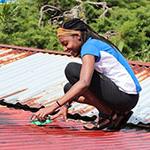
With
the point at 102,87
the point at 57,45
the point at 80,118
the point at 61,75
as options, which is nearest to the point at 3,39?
the point at 57,45

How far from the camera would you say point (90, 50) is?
3.88 meters

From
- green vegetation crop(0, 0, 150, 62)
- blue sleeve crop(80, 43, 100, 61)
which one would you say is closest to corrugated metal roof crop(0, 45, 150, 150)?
blue sleeve crop(80, 43, 100, 61)

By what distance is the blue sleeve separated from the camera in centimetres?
385

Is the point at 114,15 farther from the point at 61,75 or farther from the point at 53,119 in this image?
the point at 53,119

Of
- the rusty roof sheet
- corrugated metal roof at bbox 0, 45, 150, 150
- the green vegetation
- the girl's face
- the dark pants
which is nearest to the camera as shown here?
corrugated metal roof at bbox 0, 45, 150, 150

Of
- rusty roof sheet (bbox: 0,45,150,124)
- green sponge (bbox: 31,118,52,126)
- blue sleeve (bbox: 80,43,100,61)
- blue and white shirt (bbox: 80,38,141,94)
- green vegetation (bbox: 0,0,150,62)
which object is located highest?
blue sleeve (bbox: 80,43,100,61)

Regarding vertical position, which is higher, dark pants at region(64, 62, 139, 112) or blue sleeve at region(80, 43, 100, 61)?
blue sleeve at region(80, 43, 100, 61)

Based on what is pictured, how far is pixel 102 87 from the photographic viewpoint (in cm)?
409

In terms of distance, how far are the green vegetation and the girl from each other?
9.57 meters

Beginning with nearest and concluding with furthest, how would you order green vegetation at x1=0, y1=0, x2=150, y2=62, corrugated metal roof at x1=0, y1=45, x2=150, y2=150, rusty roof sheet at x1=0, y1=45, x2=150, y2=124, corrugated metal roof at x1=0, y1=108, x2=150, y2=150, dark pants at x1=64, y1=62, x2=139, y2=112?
→ corrugated metal roof at x1=0, y1=108, x2=150, y2=150
corrugated metal roof at x1=0, y1=45, x2=150, y2=150
dark pants at x1=64, y1=62, x2=139, y2=112
rusty roof sheet at x1=0, y1=45, x2=150, y2=124
green vegetation at x1=0, y1=0, x2=150, y2=62

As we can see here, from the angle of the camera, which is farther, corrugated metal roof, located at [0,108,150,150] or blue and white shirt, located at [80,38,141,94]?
blue and white shirt, located at [80,38,141,94]

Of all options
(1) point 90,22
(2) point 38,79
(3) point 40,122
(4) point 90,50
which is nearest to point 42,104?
(2) point 38,79

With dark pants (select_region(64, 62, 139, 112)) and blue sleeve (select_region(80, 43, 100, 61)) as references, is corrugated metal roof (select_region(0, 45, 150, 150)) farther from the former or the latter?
blue sleeve (select_region(80, 43, 100, 61))

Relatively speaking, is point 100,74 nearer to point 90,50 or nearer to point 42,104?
point 90,50
